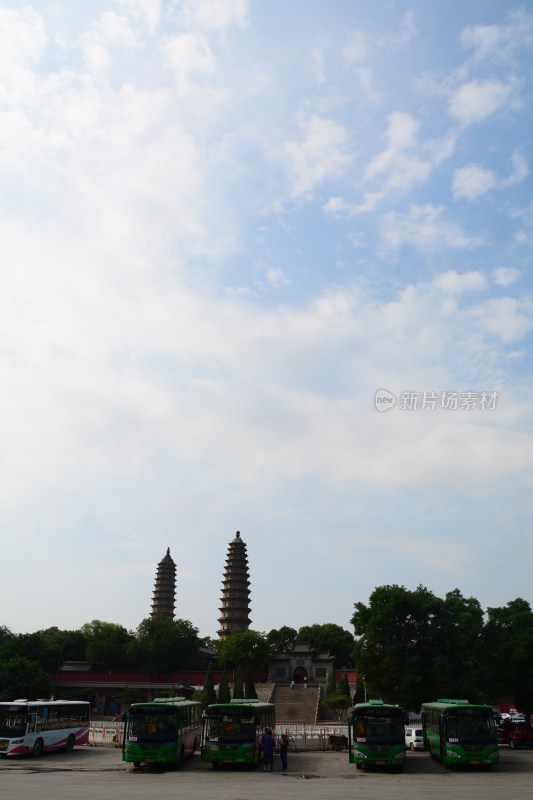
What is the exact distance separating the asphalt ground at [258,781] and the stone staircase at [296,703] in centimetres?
3720

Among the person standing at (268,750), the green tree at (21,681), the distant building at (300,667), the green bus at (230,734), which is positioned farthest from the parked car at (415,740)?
the distant building at (300,667)

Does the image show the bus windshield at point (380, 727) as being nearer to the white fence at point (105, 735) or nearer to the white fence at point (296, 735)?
the white fence at point (296, 735)

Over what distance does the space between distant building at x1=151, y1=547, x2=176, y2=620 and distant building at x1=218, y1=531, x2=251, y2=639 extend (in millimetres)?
7446

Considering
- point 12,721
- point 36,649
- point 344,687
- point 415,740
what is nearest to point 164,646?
point 36,649

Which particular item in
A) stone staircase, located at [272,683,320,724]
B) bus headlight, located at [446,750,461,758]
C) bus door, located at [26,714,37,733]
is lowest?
stone staircase, located at [272,683,320,724]

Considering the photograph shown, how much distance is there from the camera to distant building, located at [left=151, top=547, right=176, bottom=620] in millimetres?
86750

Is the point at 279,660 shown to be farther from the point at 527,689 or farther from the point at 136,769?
the point at 136,769

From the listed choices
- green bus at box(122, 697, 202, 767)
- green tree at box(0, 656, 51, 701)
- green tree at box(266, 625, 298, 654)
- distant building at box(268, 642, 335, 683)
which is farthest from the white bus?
green tree at box(266, 625, 298, 654)

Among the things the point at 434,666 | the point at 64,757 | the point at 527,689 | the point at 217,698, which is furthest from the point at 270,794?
the point at 217,698

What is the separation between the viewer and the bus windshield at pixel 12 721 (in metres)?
24.6

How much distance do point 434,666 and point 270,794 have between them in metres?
20.0

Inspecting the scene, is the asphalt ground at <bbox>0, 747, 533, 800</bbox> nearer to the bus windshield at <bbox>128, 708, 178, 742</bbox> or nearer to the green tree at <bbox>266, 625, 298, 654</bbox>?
the bus windshield at <bbox>128, 708, 178, 742</bbox>

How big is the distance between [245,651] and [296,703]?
9089mm

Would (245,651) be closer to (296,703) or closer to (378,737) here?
(296,703)
